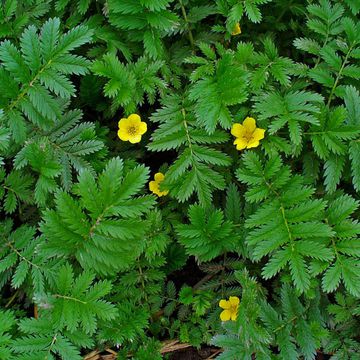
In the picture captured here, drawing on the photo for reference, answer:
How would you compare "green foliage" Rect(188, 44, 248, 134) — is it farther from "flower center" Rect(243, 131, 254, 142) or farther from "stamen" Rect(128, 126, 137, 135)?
"stamen" Rect(128, 126, 137, 135)

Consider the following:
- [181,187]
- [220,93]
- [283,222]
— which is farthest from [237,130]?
[283,222]

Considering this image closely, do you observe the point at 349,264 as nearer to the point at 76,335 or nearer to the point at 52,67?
the point at 76,335

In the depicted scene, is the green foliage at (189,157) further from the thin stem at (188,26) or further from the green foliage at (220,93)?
the thin stem at (188,26)

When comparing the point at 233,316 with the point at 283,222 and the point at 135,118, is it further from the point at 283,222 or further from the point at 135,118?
the point at 135,118

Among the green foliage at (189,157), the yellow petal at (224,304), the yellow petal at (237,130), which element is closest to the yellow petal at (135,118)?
the green foliage at (189,157)

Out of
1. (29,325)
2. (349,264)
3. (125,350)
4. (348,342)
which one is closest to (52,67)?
(29,325)

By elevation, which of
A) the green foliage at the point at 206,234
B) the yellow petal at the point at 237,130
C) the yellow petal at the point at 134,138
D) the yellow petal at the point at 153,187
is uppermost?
the yellow petal at the point at 134,138
